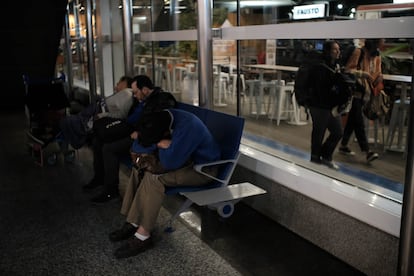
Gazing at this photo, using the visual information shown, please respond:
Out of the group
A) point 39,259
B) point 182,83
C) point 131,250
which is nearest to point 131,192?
point 131,250

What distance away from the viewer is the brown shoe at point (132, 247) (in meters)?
3.04

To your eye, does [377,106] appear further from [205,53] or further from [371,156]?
[205,53]

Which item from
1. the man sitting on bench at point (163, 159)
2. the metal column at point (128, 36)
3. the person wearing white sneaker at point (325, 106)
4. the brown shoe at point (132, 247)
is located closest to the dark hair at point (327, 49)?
the person wearing white sneaker at point (325, 106)

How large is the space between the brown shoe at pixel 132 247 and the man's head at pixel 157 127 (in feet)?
2.16

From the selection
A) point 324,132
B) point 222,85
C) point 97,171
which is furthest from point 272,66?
point 97,171

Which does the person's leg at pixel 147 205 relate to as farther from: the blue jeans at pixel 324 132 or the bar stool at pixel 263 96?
the bar stool at pixel 263 96

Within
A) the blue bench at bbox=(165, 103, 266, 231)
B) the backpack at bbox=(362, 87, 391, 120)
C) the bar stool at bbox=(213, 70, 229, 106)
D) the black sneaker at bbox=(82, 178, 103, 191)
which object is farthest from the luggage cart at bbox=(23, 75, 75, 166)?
the backpack at bbox=(362, 87, 391, 120)

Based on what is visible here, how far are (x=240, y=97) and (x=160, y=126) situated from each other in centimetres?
182

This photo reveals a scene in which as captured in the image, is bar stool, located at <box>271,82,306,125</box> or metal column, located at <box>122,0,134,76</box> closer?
metal column, located at <box>122,0,134,76</box>

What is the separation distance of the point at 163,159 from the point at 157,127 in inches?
8.6

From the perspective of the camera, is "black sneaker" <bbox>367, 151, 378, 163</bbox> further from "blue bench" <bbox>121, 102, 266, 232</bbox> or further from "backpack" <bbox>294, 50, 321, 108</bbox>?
"blue bench" <bbox>121, 102, 266, 232</bbox>

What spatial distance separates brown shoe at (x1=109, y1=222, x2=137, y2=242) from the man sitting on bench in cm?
9

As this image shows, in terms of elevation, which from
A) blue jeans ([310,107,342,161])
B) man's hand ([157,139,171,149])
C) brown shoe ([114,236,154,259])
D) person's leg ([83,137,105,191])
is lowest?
brown shoe ([114,236,154,259])

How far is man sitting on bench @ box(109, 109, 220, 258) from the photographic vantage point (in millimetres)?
3043
